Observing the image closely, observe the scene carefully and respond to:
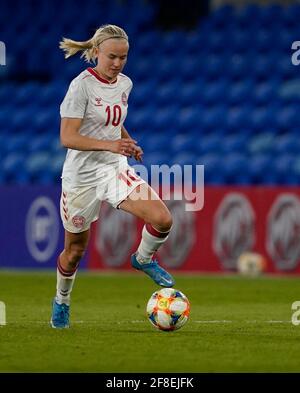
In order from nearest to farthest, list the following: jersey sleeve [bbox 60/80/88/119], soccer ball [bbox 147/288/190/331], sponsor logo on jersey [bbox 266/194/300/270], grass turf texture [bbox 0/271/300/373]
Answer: grass turf texture [bbox 0/271/300/373], soccer ball [bbox 147/288/190/331], jersey sleeve [bbox 60/80/88/119], sponsor logo on jersey [bbox 266/194/300/270]

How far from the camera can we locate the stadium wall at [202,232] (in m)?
15.9

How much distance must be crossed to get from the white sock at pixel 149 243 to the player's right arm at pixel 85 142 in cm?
63

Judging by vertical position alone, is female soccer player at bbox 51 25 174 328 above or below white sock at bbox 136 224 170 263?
above

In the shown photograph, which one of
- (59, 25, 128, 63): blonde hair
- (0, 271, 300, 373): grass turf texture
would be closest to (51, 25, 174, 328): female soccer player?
(59, 25, 128, 63): blonde hair

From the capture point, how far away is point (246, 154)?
18.6 meters

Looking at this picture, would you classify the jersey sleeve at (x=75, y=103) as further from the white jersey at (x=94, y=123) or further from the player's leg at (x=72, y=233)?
the player's leg at (x=72, y=233)

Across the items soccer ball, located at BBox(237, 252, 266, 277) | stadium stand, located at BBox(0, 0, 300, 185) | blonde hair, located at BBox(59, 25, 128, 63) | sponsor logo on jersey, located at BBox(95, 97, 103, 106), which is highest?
stadium stand, located at BBox(0, 0, 300, 185)

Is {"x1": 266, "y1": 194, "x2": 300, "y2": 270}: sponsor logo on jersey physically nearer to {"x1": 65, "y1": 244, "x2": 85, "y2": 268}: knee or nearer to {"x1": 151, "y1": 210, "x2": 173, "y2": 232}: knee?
{"x1": 65, "y1": 244, "x2": 85, "y2": 268}: knee

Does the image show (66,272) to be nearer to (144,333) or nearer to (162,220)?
(144,333)

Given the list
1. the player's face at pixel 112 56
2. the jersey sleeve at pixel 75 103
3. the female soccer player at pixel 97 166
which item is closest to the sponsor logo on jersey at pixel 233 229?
the female soccer player at pixel 97 166

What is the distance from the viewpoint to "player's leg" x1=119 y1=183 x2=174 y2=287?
8.28m

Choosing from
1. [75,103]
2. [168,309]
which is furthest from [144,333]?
[75,103]
